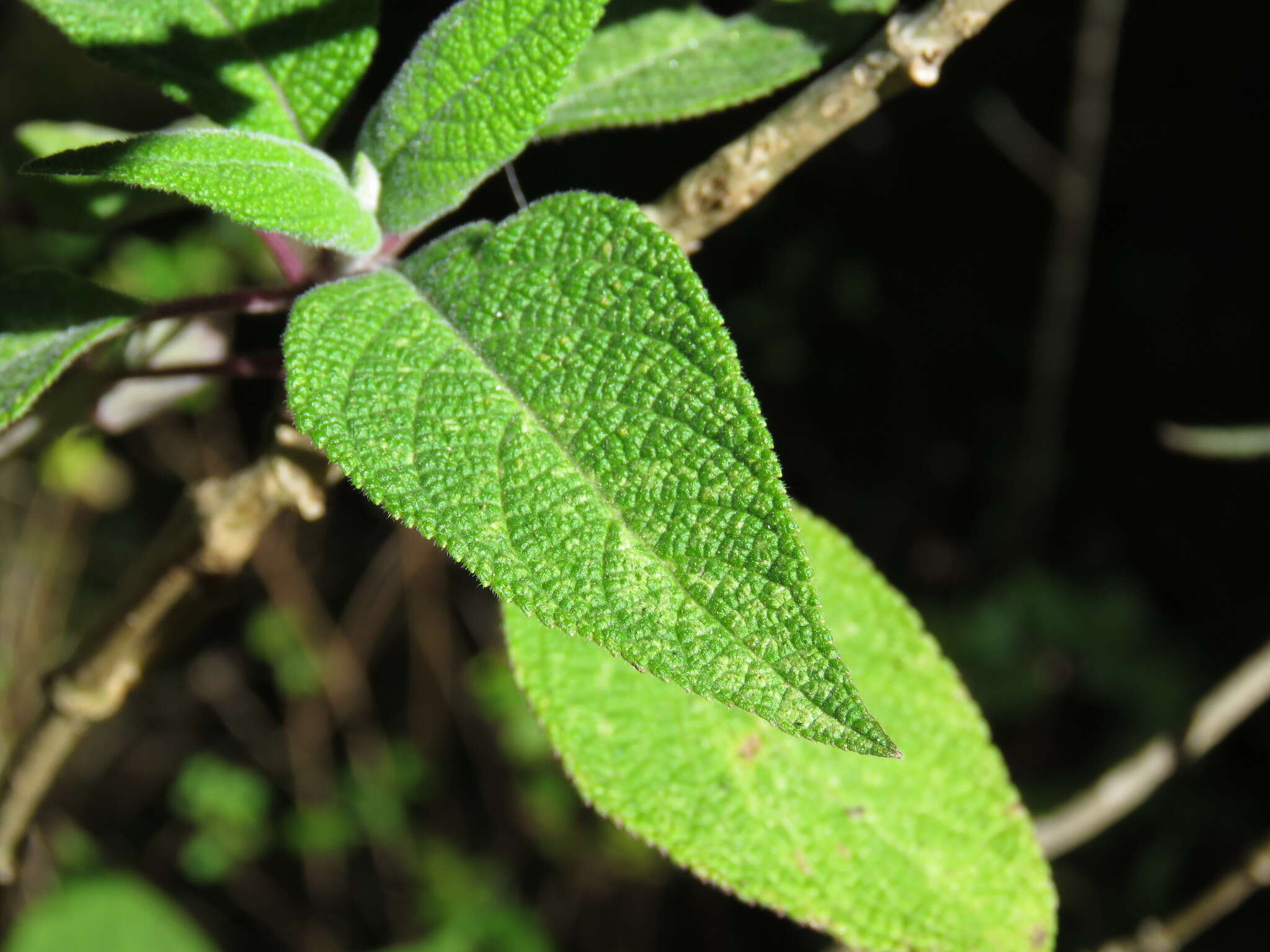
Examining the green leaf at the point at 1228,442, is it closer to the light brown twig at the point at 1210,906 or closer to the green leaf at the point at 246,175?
the light brown twig at the point at 1210,906

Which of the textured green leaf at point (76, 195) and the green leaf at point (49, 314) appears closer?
the green leaf at point (49, 314)

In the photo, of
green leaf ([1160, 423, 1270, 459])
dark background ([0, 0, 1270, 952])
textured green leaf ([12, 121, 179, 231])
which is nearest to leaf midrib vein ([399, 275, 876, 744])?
textured green leaf ([12, 121, 179, 231])

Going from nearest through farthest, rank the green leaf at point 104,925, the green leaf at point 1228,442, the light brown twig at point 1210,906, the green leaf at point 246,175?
1. the green leaf at point 246,175
2. the light brown twig at point 1210,906
3. the green leaf at point 1228,442
4. the green leaf at point 104,925

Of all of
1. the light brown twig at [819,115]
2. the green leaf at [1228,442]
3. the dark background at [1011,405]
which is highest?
the light brown twig at [819,115]

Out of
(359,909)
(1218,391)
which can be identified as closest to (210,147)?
(1218,391)

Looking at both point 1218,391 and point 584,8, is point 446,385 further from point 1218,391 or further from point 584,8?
point 1218,391

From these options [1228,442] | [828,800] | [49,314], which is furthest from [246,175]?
[1228,442]

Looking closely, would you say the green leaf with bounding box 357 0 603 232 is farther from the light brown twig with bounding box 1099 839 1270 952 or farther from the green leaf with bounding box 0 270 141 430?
the light brown twig with bounding box 1099 839 1270 952

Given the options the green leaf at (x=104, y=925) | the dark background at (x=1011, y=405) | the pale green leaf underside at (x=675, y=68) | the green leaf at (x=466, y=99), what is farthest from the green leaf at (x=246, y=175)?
the green leaf at (x=104, y=925)
